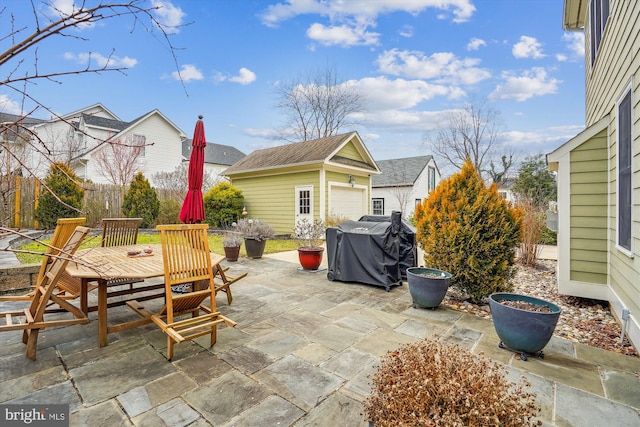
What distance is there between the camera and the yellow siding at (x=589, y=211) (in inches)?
165

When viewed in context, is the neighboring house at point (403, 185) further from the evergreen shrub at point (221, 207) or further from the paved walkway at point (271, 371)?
the paved walkway at point (271, 371)

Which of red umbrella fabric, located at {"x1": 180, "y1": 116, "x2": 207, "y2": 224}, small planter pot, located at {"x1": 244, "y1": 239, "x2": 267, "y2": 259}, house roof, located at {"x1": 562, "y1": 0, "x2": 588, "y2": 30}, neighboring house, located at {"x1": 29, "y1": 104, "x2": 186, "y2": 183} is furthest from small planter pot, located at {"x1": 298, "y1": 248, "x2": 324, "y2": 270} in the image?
neighboring house, located at {"x1": 29, "y1": 104, "x2": 186, "y2": 183}

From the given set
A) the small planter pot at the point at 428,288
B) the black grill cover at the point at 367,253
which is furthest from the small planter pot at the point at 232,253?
the small planter pot at the point at 428,288

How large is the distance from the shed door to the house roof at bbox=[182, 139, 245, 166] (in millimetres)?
15844

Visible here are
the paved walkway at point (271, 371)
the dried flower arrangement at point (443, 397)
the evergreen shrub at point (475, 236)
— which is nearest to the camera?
the dried flower arrangement at point (443, 397)

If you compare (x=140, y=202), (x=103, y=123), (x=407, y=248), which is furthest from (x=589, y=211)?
(x=103, y=123)

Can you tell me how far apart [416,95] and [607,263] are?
16259mm

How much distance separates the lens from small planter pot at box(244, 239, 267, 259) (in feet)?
24.4

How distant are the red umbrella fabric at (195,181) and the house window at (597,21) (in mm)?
6221

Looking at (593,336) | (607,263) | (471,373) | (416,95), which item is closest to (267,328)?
(471,373)

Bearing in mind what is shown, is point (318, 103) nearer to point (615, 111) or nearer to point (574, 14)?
point (574, 14)

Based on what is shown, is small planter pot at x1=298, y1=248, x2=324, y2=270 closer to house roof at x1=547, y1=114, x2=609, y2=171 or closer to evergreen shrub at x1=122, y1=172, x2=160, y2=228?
house roof at x1=547, y1=114, x2=609, y2=171

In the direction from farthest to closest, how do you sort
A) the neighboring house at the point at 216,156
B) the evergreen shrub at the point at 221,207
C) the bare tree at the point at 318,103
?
the neighboring house at the point at 216,156, the bare tree at the point at 318,103, the evergreen shrub at the point at 221,207

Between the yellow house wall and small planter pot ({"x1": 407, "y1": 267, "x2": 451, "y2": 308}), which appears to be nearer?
the yellow house wall
